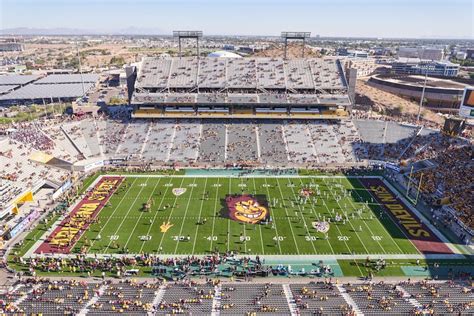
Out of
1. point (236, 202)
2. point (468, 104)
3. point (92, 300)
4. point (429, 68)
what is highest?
point (468, 104)

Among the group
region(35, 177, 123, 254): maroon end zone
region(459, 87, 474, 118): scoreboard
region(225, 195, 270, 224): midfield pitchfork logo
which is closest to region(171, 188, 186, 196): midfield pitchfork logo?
region(225, 195, 270, 224): midfield pitchfork logo

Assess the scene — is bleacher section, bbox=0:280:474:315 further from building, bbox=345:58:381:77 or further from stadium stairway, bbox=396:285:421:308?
building, bbox=345:58:381:77

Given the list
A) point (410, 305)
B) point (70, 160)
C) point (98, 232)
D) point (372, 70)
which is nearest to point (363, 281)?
point (410, 305)

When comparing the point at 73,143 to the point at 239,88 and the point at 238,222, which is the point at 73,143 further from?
the point at 238,222

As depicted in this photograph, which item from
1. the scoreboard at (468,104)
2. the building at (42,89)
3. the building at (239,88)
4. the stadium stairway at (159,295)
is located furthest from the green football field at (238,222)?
the building at (42,89)

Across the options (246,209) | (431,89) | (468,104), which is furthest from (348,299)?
(431,89)
